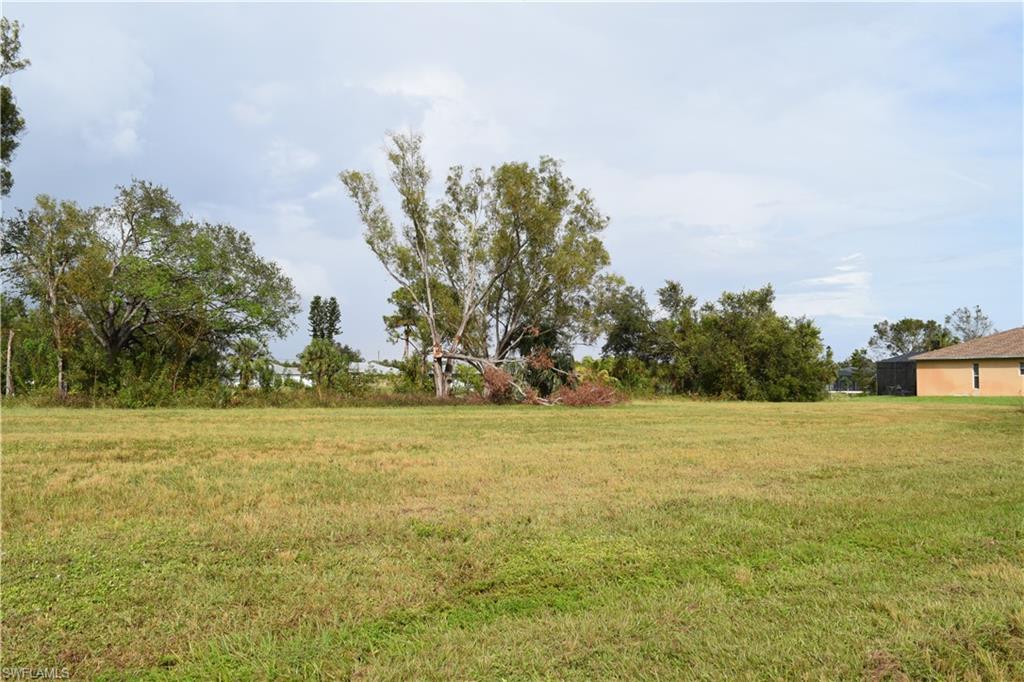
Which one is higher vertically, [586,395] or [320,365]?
[320,365]

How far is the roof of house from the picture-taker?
2921 centimetres

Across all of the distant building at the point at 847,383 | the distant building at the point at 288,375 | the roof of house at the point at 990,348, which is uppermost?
the roof of house at the point at 990,348

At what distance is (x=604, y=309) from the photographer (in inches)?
1169

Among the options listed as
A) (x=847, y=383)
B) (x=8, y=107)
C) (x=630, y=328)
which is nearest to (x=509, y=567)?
(x=8, y=107)

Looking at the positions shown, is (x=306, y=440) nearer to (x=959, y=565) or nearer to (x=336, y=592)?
(x=336, y=592)

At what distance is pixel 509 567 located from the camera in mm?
3674

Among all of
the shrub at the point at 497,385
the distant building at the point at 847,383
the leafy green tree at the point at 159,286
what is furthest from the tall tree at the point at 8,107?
the distant building at the point at 847,383

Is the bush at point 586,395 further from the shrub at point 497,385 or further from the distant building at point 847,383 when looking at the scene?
the distant building at point 847,383

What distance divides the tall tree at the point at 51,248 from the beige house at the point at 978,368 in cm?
3820

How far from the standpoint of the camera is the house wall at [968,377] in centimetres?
2895

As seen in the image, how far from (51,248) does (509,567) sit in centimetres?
2341

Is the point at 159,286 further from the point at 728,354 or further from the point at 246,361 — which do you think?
the point at 728,354

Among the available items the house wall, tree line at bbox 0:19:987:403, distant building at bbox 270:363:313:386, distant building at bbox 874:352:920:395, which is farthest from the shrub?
distant building at bbox 874:352:920:395

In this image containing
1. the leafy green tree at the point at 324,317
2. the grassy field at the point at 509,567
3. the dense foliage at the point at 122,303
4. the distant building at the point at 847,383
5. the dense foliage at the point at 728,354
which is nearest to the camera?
the grassy field at the point at 509,567
